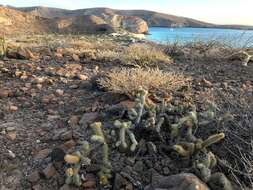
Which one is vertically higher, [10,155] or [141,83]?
[141,83]

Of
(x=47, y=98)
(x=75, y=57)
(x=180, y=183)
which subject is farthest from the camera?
(x=75, y=57)

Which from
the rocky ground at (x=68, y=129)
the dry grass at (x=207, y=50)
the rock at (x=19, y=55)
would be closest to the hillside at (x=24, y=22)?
the dry grass at (x=207, y=50)

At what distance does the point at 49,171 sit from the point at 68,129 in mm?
690

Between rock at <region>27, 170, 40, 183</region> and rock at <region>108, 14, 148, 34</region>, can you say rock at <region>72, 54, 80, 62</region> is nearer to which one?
rock at <region>27, 170, 40, 183</region>

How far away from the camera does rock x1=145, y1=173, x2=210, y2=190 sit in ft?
8.45

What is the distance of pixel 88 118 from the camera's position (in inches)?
154

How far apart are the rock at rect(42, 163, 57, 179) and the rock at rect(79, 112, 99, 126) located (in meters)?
0.74

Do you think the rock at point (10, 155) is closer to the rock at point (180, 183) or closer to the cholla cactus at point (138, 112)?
the cholla cactus at point (138, 112)

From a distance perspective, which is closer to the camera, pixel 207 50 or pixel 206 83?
pixel 206 83

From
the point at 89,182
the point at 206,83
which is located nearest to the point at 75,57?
the point at 206,83

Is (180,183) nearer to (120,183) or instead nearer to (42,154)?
(120,183)

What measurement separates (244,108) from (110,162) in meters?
1.22

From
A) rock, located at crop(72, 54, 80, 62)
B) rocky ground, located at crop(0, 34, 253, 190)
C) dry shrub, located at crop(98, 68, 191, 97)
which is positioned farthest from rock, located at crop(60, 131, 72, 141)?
rock, located at crop(72, 54, 80, 62)

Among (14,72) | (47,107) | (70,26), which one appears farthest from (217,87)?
(70,26)
